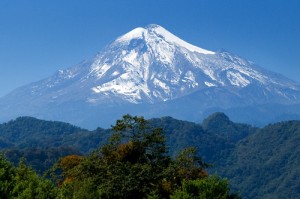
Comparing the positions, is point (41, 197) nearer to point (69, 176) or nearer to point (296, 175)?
point (69, 176)

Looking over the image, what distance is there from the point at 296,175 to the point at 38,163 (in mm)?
87814

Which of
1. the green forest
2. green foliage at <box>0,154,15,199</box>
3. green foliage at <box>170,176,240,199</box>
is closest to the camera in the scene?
green foliage at <box>0,154,15,199</box>

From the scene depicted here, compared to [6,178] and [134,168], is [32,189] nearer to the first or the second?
[6,178]

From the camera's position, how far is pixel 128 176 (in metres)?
31.9

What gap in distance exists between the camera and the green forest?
2756 cm

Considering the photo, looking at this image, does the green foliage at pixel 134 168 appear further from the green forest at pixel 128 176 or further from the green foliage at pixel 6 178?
the green foliage at pixel 6 178

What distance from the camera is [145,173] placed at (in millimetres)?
32688

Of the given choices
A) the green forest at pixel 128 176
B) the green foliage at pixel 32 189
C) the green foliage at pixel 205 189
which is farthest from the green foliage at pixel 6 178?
the green foliage at pixel 205 189

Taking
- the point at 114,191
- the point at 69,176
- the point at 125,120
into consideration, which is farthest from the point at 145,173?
the point at 69,176

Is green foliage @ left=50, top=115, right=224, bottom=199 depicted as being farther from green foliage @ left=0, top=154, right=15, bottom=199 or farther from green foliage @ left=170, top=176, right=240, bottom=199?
green foliage @ left=0, top=154, right=15, bottom=199

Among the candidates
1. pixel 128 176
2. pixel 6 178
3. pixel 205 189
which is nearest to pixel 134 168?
pixel 128 176

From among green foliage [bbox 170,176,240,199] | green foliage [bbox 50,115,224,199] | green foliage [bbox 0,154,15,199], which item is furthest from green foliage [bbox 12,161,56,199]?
green foliage [bbox 170,176,240,199]

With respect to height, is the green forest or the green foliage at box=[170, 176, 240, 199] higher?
the green forest

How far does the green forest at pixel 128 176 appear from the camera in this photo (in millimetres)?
27562
